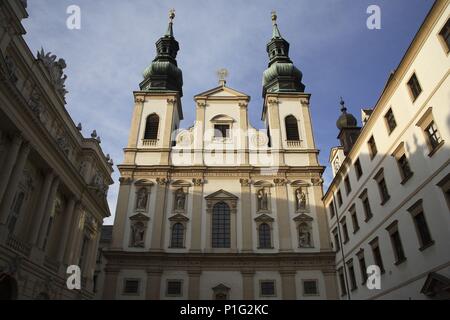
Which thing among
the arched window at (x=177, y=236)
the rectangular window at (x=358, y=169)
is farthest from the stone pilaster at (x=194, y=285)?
the rectangular window at (x=358, y=169)

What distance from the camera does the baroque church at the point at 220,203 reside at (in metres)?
27.0

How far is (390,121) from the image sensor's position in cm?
1922

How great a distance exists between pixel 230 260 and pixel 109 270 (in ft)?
31.0

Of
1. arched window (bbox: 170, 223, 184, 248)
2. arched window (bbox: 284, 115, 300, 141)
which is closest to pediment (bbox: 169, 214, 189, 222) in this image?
arched window (bbox: 170, 223, 184, 248)

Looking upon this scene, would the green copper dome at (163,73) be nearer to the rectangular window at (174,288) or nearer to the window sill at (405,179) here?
the rectangular window at (174,288)

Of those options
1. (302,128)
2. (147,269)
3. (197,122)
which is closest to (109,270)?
(147,269)

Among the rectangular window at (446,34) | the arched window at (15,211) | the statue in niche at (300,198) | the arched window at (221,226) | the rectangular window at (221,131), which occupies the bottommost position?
the arched window at (15,211)

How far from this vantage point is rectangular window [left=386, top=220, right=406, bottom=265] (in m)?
17.4

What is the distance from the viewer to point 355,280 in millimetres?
23438

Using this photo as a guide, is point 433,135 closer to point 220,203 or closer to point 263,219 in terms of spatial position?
point 263,219

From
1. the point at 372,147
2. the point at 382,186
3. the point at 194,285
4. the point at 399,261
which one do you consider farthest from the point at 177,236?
the point at 399,261

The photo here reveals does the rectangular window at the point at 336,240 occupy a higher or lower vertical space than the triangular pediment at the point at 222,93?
lower

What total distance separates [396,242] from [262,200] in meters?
13.7

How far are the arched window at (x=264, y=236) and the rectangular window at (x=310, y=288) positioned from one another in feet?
13.0
